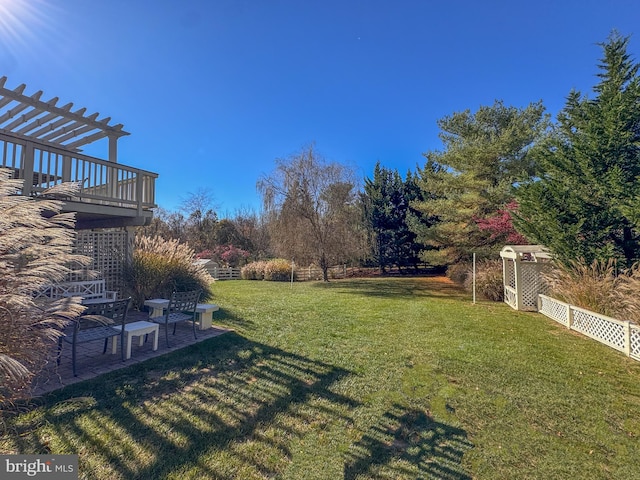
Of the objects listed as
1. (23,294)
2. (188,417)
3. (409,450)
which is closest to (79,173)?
(23,294)

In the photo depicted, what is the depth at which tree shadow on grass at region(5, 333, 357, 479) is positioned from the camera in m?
2.20

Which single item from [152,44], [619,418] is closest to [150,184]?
[152,44]

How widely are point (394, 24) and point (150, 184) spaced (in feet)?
26.1

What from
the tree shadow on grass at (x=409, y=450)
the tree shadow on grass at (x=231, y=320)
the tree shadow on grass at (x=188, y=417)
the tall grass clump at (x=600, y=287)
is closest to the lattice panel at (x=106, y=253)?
the tree shadow on grass at (x=231, y=320)

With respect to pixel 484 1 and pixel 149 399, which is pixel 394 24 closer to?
pixel 484 1

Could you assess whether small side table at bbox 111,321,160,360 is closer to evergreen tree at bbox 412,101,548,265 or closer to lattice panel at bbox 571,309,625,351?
lattice panel at bbox 571,309,625,351

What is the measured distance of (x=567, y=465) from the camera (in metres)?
2.32

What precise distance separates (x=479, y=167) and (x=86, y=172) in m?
14.7

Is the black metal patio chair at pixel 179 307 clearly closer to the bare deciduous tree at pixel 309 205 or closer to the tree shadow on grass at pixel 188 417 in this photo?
the tree shadow on grass at pixel 188 417

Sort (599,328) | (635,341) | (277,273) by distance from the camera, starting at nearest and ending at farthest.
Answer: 1. (635,341)
2. (599,328)
3. (277,273)

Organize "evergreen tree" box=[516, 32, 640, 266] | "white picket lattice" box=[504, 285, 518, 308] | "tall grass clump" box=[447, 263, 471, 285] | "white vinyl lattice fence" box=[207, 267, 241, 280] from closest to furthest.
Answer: "evergreen tree" box=[516, 32, 640, 266], "white picket lattice" box=[504, 285, 518, 308], "tall grass clump" box=[447, 263, 471, 285], "white vinyl lattice fence" box=[207, 267, 241, 280]

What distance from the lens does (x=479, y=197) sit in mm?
13766

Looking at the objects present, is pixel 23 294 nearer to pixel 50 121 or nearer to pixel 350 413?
pixel 350 413

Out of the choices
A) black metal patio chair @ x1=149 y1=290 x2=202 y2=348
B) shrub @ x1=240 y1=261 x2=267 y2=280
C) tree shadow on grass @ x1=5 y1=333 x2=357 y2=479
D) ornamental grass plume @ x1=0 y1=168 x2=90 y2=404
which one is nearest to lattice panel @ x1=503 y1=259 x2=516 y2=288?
tree shadow on grass @ x1=5 y1=333 x2=357 y2=479
